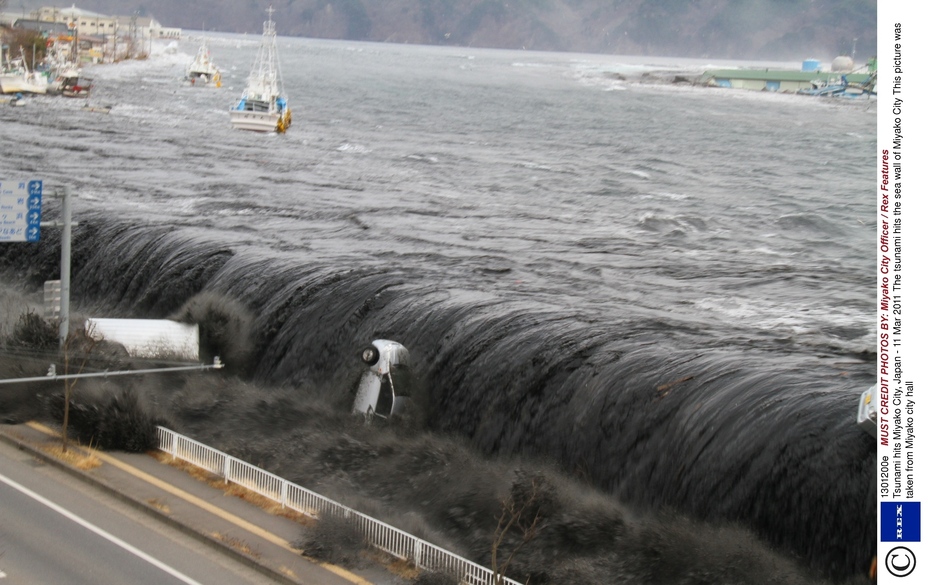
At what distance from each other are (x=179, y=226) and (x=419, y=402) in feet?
71.9

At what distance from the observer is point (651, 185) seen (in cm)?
7312

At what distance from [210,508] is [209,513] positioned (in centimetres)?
26

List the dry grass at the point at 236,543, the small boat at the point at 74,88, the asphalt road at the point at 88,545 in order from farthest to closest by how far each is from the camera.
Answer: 1. the small boat at the point at 74,88
2. the dry grass at the point at 236,543
3. the asphalt road at the point at 88,545

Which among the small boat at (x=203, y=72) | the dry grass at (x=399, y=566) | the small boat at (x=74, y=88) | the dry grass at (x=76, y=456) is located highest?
the small boat at (x=203, y=72)

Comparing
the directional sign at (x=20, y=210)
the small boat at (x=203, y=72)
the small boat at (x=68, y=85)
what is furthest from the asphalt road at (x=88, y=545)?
the small boat at (x=203, y=72)

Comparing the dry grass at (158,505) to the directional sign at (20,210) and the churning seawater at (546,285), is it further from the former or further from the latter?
the directional sign at (20,210)

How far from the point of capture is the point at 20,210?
27078 mm

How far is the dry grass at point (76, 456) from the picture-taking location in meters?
25.3

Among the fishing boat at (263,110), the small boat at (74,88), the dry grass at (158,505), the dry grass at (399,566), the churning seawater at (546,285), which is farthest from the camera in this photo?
the small boat at (74,88)

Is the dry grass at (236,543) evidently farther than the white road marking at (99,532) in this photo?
Yes
